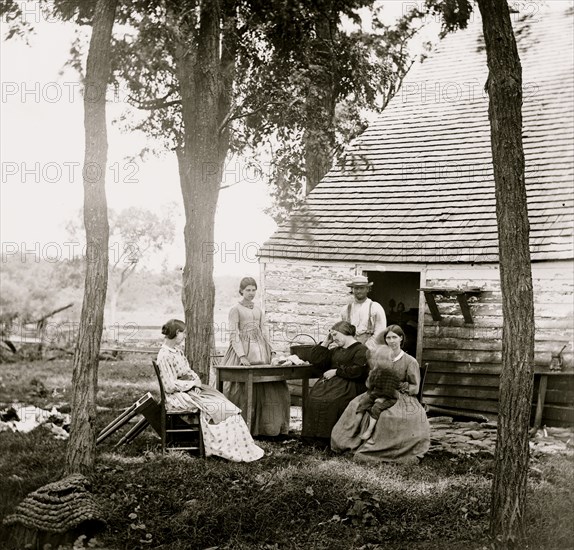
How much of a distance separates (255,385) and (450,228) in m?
5.08

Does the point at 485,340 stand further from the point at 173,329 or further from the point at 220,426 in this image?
the point at 173,329

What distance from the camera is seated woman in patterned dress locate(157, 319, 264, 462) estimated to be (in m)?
8.32

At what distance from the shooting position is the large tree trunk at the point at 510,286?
19.5ft

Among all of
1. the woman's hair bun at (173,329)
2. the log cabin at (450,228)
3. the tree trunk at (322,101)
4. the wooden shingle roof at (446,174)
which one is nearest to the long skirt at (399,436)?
the log cabin at (450,228)

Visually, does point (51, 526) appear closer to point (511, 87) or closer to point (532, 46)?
point (511, 87)

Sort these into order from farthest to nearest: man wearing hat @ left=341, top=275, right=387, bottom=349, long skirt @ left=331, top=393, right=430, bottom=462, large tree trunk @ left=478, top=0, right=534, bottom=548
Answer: man wearing hat @ left=341, top=275, right=387, bottom=349
long skirt @ left=331, top=393, right=430, bottom=462
large tree trunk @ left=478, top=0, right=534, bottom=548

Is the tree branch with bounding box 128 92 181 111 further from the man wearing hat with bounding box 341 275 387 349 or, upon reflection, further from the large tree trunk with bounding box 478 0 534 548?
the large tree trunk with bounding box 478 0 534 548

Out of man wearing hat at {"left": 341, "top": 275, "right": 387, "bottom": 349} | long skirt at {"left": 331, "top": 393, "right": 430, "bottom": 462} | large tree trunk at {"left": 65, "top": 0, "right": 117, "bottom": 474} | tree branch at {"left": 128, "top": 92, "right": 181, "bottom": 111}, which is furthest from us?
tree branch at {"left": 128, "top": 92, "right": 181, "bottom": 111}

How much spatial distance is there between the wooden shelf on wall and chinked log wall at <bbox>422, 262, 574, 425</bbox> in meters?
0.11

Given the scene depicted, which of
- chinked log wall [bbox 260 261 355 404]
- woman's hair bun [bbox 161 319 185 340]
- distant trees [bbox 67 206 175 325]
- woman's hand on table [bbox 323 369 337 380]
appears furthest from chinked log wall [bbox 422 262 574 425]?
distant trees [bbox 67 206 175 325]

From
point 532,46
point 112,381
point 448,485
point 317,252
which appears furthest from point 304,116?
point 448,485

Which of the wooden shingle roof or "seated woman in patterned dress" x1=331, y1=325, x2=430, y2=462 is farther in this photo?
the wooden shingle roof

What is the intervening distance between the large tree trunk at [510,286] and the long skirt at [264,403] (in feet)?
13.5

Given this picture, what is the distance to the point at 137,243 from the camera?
52031 mm
